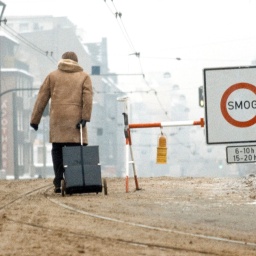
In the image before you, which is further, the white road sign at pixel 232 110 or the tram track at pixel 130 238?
the white road sign at pixel 232 110

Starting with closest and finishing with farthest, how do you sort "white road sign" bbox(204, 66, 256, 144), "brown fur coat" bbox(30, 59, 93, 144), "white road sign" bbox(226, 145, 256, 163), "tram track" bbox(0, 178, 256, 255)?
"tram track" bbox(0, 178, 256, 255)
"white road sign" bbox(226, 145, 256, 163)
"white road sign" bbox(204, 66, 256, 144)
"brown fur coat" bbox(30, 59, 93, 144)

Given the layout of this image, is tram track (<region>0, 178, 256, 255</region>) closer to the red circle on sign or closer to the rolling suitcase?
the red circle on sign

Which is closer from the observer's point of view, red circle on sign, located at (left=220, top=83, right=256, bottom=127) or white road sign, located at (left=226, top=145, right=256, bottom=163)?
white road sign, located at (left=226, top=145, right=256, bottom=163)

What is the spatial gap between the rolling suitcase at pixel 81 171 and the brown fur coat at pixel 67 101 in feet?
1.66

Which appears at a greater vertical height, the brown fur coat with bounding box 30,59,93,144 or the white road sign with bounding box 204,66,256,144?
the brown fur coat with bounding box 30,59,93,144

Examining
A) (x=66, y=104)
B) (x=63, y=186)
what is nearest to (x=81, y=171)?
(x=63, y=186)

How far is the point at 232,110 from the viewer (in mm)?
6762

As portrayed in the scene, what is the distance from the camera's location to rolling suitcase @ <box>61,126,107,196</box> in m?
11.4

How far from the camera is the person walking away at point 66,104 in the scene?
1217 cm

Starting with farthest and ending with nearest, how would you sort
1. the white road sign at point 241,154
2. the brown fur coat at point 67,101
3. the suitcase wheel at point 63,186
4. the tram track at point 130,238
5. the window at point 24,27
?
1. the window at point 24,27
2. the brown fur coat at point 67,101
3. the suitcase wheel at point 63,186
4. the white road sign at point 241,154
5. the tram track at point 130,238

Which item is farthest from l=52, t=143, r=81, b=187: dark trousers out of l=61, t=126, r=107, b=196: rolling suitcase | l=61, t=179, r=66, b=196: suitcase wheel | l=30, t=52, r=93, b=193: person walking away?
l=61, t=179, r=66, b=196: suitcase wheel

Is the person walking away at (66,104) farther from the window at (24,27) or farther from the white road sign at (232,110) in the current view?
the window at (24,27)

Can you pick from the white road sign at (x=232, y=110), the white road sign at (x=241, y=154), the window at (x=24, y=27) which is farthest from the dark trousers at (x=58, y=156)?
the window at (x=24, y=27)

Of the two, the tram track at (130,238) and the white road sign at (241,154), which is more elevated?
the white road sign at (241,154)
